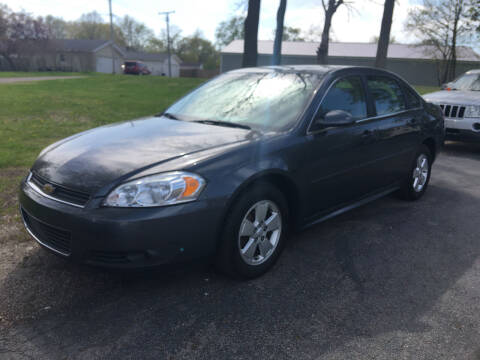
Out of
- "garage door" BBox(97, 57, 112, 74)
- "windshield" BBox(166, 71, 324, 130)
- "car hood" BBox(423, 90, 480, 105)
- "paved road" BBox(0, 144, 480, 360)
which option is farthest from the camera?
"garage door" BBox(97, 57, 112, 74)

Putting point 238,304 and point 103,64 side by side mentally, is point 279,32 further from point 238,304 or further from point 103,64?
point 103,64

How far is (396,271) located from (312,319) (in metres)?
1.10

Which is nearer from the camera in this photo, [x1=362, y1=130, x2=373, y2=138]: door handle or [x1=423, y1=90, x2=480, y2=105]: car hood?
[x1=362, y1=130, x2=373, y2=138]: door handle

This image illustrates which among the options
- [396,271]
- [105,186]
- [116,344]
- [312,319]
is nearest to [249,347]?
[312,319]

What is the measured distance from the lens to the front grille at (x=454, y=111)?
8.45 metres

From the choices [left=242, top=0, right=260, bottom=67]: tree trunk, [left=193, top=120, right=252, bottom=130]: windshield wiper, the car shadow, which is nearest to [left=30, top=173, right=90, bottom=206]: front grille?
the car shadow

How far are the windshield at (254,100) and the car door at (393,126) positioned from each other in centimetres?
91

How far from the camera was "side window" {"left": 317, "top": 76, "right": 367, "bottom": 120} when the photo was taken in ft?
12.6

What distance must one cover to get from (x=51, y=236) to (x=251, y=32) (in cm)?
1269

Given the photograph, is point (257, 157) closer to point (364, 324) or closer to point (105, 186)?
point (105, 186)

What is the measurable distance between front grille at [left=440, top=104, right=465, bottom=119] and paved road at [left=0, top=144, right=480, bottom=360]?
5288 millimetres

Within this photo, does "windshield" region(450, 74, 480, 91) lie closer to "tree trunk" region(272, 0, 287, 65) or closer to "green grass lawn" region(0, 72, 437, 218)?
"tree trunk" region(272, 0, 287, 65)

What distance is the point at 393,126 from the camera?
15.1ft

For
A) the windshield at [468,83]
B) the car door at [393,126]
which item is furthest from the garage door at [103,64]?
the car door at [393,126]
